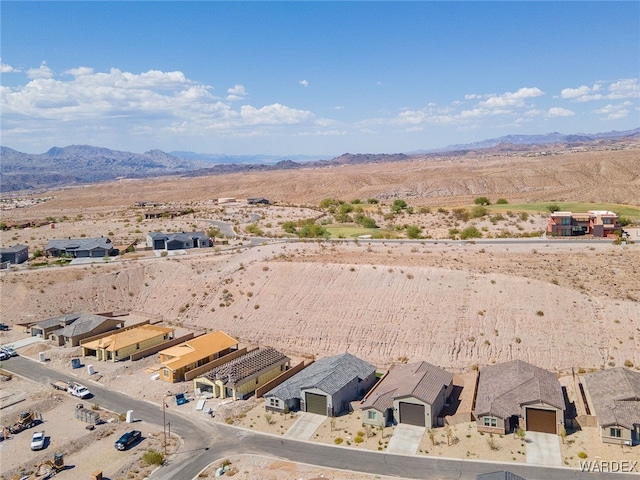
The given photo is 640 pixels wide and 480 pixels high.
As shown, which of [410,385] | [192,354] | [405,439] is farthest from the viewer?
[192,354]

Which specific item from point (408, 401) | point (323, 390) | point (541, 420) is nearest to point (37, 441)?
point (323, 390)

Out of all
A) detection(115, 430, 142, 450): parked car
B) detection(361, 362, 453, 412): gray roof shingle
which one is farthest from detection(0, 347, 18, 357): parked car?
detection(361, 362, 453, 412): gray roof shingle

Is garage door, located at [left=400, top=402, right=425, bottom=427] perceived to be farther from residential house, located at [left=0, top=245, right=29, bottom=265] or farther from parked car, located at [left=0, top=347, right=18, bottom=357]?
residential house, located at [left=0, top=245, right=29, bottom=265]

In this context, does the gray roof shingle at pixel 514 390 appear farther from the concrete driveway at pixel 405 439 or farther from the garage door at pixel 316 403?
the garage door at pixel 316 403

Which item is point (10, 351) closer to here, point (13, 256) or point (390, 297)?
point (13, 256)

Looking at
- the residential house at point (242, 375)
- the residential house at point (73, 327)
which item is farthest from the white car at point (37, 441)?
the residential house at point (73, 327)

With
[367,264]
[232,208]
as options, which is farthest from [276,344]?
[232,208]

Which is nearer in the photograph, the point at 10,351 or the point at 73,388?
the point at 73,388
